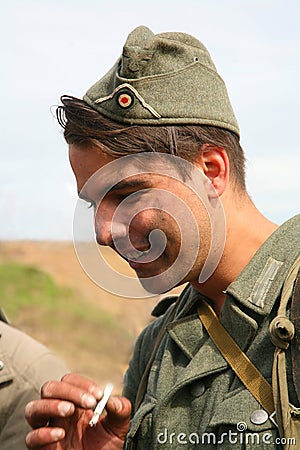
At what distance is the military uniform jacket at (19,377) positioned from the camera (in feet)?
14.3

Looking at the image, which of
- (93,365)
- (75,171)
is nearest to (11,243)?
(93,365)

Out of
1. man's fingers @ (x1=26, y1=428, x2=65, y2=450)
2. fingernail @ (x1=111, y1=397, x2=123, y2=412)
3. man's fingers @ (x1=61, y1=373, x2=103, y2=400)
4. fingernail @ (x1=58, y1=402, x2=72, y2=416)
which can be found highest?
man's fingers @ (x1=61, y1=373, x2=103, y2=400)

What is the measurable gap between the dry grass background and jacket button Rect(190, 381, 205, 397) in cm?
963

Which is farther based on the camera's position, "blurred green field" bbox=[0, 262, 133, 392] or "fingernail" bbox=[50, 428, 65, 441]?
"blurred green field" bbox=[0, 262, 133, 392]

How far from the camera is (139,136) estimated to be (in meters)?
3.16

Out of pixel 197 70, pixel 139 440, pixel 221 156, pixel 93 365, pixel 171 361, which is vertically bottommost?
pixel 93 365

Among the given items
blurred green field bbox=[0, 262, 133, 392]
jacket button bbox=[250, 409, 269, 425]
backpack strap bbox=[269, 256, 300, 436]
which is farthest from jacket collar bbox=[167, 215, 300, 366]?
blurred green field bbox=[0, 262, 133, 392]

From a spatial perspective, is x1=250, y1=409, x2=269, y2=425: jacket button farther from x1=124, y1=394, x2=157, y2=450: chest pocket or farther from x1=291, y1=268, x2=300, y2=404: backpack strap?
x1=124, y1=394, x2=157, y2=450: chest pocket

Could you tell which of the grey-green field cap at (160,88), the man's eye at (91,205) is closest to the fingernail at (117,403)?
the man's eye at (91,205)

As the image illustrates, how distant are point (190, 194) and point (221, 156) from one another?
23cm

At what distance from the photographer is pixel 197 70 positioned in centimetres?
327

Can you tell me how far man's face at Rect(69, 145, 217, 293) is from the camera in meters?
3.07

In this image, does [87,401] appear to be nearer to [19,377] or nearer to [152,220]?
[152,220]

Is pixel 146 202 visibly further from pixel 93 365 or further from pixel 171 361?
pixel 93 365
